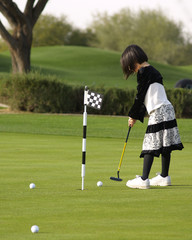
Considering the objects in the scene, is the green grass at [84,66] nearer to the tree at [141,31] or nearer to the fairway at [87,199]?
the tree at [141,31]

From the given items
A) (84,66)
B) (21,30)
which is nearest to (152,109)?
(21,30)

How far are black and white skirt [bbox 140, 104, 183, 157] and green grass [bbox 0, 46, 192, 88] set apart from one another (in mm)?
41537

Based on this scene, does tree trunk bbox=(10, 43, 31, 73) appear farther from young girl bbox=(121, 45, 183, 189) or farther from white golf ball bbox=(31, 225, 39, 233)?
white golf ball bbox=(31, 225, 39, 233)

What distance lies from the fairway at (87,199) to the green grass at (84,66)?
37898 millimetres

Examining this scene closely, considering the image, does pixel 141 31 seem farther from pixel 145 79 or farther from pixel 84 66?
pixel 145 79

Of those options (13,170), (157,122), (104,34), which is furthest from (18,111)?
(104,34)

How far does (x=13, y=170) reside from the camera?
959 cm

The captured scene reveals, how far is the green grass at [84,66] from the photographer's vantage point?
52.2 meters

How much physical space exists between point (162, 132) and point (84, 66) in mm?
51519

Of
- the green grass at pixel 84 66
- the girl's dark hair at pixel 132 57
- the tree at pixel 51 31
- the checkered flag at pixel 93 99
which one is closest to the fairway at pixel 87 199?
the checkered flag at pixel 93 99

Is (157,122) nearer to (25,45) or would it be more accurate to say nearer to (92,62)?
(25,45)

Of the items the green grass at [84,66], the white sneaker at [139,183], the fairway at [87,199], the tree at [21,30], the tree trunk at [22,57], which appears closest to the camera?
the fairway at [87,199]

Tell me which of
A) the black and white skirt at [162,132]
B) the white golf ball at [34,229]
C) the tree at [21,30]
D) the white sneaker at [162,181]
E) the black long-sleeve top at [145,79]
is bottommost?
the white sneaker at [162,181]

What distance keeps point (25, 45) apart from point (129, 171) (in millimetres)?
24461
